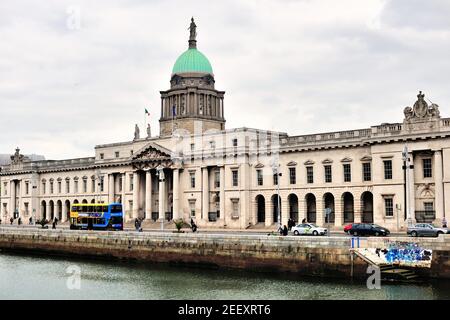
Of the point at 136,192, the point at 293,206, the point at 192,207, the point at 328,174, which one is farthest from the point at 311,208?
the point at 136,192

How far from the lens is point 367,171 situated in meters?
68.3

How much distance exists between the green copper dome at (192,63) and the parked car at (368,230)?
49.3 meters

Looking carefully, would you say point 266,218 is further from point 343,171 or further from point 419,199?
point 419,199

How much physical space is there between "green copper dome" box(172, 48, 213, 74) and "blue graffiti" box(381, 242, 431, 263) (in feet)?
196

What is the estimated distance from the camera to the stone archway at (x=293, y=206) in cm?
7550

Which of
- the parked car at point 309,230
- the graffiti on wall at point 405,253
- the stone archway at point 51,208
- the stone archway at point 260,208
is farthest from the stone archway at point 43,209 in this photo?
the graffiti on wall at point 405,253

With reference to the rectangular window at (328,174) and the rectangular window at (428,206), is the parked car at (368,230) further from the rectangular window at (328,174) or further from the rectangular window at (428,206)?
the rectangular window at (328,174)

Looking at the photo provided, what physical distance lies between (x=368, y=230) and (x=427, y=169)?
13.8 metres

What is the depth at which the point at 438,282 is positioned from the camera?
39500 mm

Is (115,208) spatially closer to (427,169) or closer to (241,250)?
(241,250)

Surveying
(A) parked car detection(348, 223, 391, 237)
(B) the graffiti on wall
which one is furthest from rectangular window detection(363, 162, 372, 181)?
(B) the graffiti on wall

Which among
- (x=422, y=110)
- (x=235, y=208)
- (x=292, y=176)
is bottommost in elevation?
(x=235, y=208)
